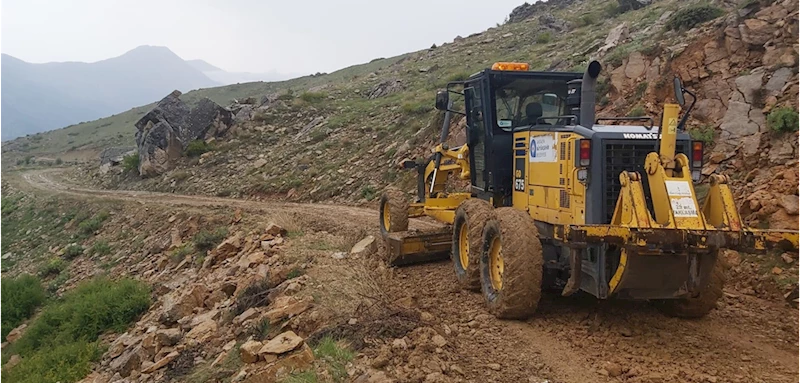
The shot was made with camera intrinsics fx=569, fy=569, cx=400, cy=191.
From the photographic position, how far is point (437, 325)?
6.17 metres

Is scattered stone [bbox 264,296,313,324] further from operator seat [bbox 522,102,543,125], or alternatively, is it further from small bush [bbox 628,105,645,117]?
small bush [bbox 628,105,645,117]

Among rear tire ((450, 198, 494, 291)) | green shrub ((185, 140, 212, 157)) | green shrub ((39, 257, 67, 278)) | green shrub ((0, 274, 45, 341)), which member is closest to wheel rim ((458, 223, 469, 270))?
rear tire ((450, 198, 494, 291))

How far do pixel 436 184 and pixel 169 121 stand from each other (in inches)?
954

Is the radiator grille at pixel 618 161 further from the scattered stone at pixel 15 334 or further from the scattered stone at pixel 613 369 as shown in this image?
the scattered stone at pixel 15 334

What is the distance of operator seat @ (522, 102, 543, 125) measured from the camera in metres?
7.65

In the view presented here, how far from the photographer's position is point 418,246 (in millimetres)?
9344

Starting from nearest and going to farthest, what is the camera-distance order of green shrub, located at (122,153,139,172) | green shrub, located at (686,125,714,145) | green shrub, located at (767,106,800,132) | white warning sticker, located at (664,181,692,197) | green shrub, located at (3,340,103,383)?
white warning sticker, located at (664,181,692,197)
green shrub, located at (767,106,800,132)
green shrub, located at (3,340,103,383)
green shrub, located at (686,125,714,145)
green shrub, located at (122,153,139,172)

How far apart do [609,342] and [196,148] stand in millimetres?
26630

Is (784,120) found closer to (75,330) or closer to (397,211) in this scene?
(397,211)

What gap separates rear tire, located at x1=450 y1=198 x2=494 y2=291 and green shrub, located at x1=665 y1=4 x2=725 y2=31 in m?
9.90

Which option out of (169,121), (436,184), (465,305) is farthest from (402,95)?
(465,305)

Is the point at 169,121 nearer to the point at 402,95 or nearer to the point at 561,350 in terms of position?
the point at 402,95

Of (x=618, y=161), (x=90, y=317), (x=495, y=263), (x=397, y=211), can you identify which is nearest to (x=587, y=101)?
(x=618, y=161)

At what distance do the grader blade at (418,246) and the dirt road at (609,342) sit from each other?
1.43m
